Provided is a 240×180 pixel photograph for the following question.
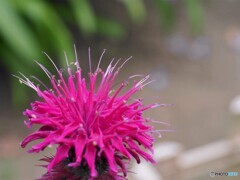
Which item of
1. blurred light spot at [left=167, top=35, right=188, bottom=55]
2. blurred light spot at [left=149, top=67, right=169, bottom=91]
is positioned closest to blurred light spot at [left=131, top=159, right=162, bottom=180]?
blurred light spot at [left=149, top=67, right=169, bottom=91]

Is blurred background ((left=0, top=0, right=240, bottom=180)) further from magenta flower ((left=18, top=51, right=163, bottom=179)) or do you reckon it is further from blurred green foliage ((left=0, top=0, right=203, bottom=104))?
magenta flower ((left=18, top=51, right=163, bottom=179))

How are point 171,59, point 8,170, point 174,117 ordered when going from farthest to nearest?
point 171,59
point 174,117
point 8,170

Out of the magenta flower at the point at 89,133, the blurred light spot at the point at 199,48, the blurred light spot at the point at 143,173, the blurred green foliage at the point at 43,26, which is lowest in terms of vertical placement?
the magenta flower at the point at 89,133

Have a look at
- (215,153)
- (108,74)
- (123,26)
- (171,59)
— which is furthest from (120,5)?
(108,74)

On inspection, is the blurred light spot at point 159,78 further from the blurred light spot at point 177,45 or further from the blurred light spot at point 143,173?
the blurred light spot at point 143,173

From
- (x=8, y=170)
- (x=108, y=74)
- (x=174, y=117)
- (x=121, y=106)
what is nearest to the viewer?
(x=121, y=106)

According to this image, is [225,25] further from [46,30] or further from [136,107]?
[136,107]

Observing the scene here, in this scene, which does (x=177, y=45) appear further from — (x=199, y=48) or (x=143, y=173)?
(x=143, y=173)

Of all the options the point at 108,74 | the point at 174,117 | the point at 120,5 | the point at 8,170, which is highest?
the point at 120,5

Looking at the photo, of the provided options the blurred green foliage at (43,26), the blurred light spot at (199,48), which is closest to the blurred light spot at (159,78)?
the blurred light spot at (199,48)
